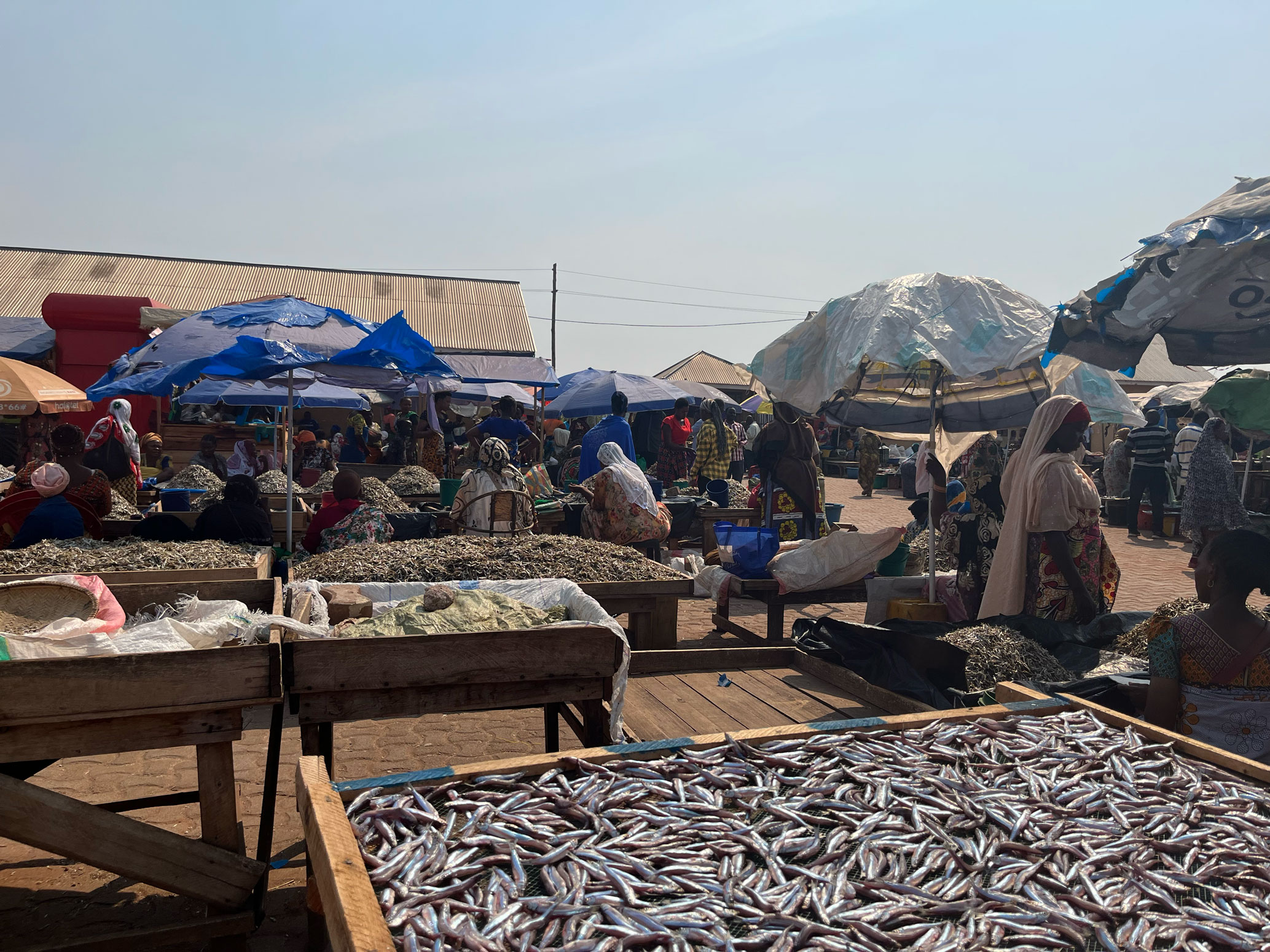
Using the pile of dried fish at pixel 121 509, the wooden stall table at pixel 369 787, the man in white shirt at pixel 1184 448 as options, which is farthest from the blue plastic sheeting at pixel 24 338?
the man in white shirt at pixel 1184 448

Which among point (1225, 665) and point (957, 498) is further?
point (957, 498)

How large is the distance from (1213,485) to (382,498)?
9.84 meters

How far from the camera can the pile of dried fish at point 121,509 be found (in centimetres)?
796

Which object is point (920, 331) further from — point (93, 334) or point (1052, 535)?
point (93, 334)

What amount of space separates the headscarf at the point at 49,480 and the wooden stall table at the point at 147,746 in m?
3.80

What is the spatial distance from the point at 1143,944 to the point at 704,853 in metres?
1.11

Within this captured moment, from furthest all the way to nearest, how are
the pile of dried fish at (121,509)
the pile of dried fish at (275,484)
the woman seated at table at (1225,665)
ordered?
the pile of dried fish at (275,484), the pile of dried fish at (121,509), the woman seated at table at (1225,665)

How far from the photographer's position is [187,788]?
186 inches

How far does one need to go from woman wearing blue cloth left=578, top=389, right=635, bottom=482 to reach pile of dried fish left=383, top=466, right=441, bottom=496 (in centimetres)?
229

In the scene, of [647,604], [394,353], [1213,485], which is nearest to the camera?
[647,604]

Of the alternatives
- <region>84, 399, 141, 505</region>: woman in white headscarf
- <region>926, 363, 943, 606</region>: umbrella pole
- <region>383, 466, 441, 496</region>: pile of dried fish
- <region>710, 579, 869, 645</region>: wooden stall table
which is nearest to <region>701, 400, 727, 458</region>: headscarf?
<region>383, 466, 441, 496</region>: pile of dried fish

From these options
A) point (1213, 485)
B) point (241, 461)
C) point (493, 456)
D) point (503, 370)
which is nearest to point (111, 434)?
point (493, 456)

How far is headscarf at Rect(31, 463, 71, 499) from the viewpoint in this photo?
6.32 m

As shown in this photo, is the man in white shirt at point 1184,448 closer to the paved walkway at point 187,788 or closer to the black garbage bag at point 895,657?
the paved walkway at point 187,788
